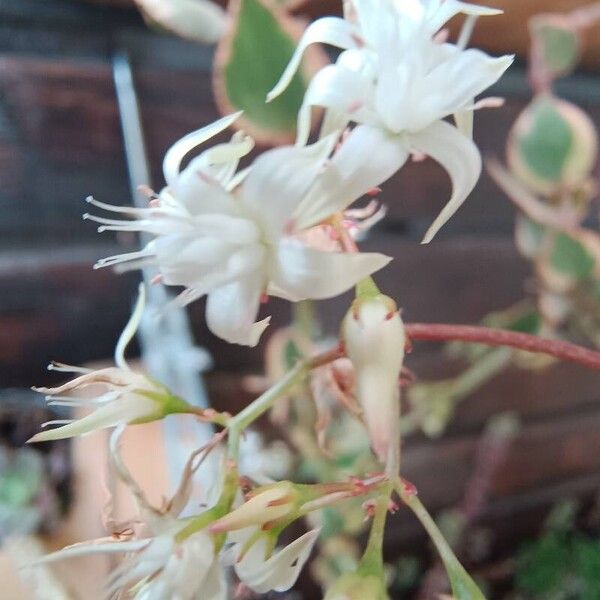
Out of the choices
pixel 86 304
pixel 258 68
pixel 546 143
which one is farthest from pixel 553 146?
pixel 86 304

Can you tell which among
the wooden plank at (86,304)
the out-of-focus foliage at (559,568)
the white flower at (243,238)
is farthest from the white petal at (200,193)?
the out-of-focus foliage at (559,568)

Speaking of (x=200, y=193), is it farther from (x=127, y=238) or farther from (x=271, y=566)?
(x=127, y=238)

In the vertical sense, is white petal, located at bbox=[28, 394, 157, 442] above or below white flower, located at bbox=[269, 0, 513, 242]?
below

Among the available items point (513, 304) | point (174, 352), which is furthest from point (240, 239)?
point (513, 304)

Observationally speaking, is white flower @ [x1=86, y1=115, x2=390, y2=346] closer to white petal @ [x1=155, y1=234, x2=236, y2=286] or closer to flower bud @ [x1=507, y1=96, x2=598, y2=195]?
white petal @ [x1=155, y1=234, x2=236, y2=286]

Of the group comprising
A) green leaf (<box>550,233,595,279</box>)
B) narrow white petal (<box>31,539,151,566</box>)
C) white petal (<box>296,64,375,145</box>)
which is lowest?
green leaf (<box>550,233,595,279</box>)

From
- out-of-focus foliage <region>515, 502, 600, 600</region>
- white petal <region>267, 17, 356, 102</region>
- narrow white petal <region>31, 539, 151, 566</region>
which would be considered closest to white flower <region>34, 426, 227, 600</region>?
narrow white petal <region>31, 539, 151, 566</region>

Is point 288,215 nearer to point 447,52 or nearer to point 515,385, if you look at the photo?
point 447,52

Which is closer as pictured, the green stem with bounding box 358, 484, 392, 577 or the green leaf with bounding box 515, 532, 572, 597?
the green stem with bounding box 358, 484, 392, 577
